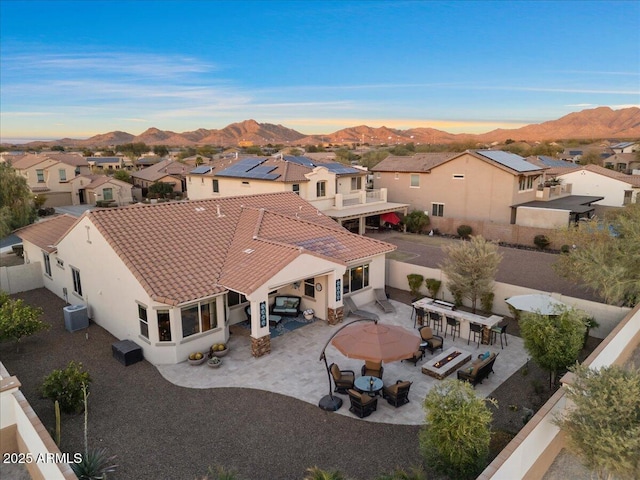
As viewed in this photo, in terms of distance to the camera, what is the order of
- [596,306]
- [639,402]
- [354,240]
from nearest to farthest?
[639,402]
[596,306]
[354,240]

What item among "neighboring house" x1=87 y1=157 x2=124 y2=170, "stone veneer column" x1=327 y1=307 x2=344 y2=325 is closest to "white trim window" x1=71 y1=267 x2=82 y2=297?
"stone veneer column" x1=327 y1=307 x2=344 y2=325

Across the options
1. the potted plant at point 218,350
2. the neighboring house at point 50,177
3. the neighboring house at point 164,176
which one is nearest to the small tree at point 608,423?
the potted plant at point 218,350

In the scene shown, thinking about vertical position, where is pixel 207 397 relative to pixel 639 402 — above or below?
below

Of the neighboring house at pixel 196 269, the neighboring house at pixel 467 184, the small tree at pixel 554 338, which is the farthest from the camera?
the neighboring house at pixel 467 184

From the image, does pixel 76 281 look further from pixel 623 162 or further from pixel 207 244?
pixel 623 162

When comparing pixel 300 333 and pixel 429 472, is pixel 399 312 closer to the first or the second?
pixel 300 333

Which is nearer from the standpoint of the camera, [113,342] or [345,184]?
[113,342]

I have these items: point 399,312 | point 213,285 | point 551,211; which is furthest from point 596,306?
point 551,211

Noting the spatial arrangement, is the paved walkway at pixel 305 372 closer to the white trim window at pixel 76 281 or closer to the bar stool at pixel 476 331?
the bar stool at pixel 476 331
